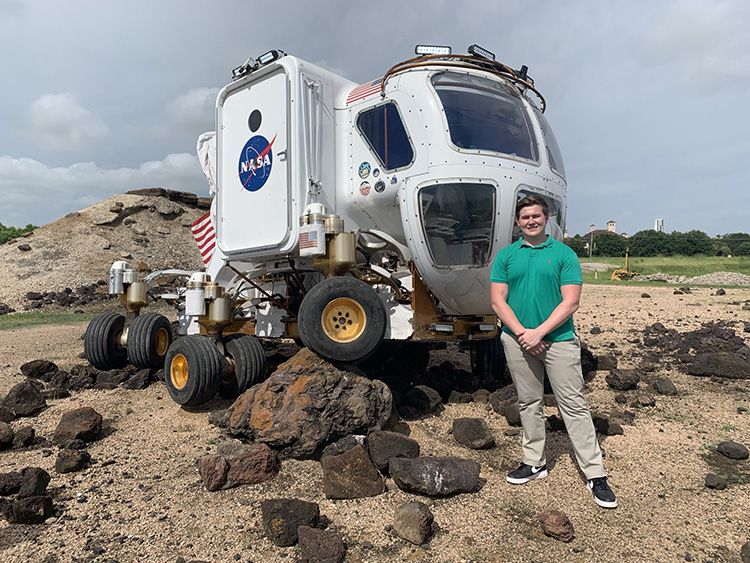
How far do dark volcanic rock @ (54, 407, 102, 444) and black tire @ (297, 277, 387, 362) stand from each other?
2018 mm

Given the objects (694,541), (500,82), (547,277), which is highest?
(500,82)

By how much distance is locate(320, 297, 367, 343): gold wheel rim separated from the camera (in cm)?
459

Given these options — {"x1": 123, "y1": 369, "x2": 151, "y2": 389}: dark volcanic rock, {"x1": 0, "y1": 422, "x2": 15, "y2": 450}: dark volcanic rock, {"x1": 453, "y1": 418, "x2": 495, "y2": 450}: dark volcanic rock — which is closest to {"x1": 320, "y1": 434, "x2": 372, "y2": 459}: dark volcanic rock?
{"x1": 453, "y1": 418, "x2": 495, "y2": 450}: dark volcanic rock

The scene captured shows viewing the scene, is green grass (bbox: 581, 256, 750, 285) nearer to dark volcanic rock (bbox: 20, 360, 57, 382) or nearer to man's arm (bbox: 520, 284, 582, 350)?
dark volcanic rock (bbox: 20, 360, 57, 382)

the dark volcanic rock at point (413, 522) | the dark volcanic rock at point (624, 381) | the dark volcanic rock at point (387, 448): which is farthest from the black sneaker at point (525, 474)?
the dark volcanic rock at point (624, 381)

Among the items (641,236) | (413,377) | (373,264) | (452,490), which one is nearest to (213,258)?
(373,264)

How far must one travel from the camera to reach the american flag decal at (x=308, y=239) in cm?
478

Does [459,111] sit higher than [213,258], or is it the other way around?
[459,111]

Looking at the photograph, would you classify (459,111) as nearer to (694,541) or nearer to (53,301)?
(694,541)

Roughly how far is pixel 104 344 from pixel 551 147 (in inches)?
246

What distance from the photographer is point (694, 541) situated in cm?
288

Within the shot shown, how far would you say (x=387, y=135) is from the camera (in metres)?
5.39

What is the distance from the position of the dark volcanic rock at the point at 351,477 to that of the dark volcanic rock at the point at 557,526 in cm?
108

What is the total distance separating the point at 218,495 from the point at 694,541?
9.72 feet
